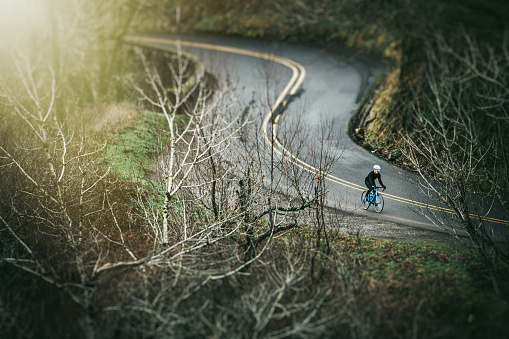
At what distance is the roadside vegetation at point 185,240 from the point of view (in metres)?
10.1

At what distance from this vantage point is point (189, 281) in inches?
458

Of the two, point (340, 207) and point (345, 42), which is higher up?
point (345, 42)

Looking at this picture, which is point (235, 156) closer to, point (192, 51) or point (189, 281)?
point (189, 281)

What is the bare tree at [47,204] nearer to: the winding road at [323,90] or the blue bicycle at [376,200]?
the winding road at [323,90]

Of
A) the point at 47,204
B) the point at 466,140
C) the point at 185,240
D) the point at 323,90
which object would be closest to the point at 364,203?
the point at 466,140

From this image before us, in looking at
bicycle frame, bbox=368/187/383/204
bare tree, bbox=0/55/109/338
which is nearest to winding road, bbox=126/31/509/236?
bicycle frame, bbox=368/187/383/204

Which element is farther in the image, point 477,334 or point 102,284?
point 102,284

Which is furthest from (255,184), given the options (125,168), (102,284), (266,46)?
(266,46)

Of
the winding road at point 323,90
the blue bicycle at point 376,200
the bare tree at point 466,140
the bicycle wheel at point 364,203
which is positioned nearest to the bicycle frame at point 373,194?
the blue bicycle at point 376,200

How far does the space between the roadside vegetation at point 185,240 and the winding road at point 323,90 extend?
36.2 inches

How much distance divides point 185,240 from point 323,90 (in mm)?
12955

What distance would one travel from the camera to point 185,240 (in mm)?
10391

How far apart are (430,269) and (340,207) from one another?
3499 millimetres

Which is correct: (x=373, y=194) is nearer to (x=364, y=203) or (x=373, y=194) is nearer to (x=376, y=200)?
(x=376, y=200)
